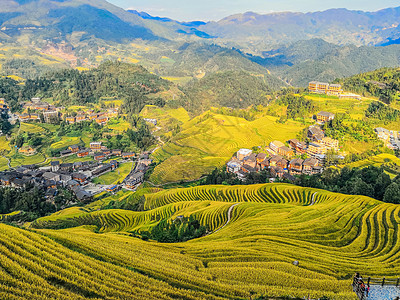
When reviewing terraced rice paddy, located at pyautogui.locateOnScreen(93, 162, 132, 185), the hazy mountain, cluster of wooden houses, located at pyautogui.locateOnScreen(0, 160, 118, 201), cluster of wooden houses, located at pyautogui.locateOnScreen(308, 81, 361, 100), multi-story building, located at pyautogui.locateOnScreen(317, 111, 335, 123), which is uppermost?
the hazy mountain

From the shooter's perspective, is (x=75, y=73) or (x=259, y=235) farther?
(x=75, y=73)

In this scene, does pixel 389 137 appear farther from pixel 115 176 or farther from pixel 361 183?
pixel 115 176

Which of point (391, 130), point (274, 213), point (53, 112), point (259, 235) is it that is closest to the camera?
point (259, 235)

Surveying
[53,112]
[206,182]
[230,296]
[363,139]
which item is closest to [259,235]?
[230,296]

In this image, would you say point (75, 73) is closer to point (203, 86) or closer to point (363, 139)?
point (203, 86)

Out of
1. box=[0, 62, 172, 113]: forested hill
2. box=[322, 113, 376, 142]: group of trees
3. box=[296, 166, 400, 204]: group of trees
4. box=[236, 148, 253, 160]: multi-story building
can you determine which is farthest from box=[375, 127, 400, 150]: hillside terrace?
box=[0, 62, 172, 113]: forested hill

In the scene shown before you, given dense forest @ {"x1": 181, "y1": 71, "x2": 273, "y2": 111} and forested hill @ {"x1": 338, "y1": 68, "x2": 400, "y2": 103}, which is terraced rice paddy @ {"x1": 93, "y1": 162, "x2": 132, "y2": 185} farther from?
forested hill @ {"x1": 338, "y1": 68, "x2": 400, "y2": 103}

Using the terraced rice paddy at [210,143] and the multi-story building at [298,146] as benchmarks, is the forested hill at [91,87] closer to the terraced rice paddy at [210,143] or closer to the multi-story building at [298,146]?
the terraced rice paddy at [210,143]
